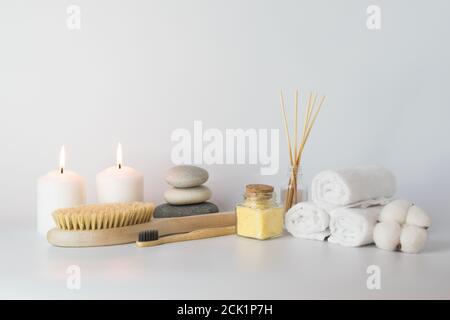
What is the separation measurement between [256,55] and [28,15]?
570mm

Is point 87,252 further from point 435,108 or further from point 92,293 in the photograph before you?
point 435,108

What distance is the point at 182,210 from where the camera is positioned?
4.53 ft

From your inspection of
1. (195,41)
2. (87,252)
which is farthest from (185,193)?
(195,41)

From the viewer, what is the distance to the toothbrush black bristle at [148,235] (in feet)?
3.96

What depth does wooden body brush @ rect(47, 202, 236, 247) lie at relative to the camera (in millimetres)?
1193

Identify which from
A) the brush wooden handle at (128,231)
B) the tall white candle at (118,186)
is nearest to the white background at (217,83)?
the tall white candle at (118,186)

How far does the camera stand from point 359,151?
63.1 inches

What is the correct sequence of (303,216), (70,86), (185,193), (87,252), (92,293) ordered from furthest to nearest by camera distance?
(70,86) → (185,193) → (303,216) → (87,252) → (92,293)

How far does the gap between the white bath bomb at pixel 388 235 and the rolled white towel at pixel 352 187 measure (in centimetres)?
8

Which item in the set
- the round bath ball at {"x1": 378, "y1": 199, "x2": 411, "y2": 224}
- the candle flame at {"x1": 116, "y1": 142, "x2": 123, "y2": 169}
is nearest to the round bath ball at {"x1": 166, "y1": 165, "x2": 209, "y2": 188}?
the candle flame at {"x1": 116, "y1": 142, "x2": 123, "y2": 169}

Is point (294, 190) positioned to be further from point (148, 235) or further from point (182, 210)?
point (148, 235)

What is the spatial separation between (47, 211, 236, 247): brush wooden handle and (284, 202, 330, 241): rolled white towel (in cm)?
15

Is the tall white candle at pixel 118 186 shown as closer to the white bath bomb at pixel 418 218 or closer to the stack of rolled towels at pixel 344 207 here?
the stack of rolled towels at pixel 344 207

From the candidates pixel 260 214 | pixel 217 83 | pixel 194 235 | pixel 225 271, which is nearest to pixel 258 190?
pixel 260 214
